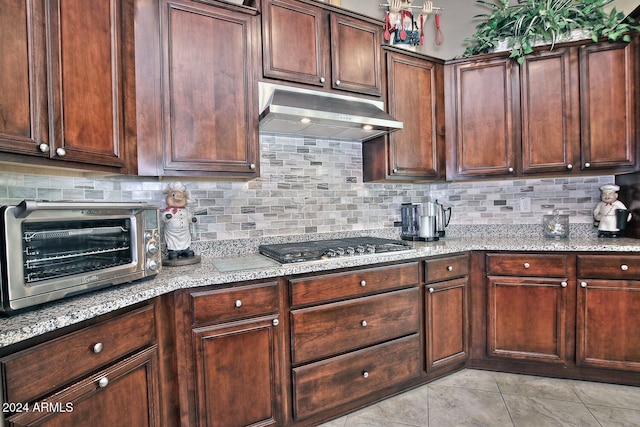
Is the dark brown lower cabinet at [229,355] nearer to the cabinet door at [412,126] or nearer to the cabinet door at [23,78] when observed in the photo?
the cabinet door at [23,78]

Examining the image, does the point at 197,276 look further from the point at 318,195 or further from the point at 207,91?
the point at 318,195

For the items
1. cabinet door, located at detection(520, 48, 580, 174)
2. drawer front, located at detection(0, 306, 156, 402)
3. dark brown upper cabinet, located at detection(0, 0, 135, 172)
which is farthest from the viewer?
cabinet door, located at detection(520, 48, 580, 174)

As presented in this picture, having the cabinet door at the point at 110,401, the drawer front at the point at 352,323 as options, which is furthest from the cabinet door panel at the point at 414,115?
the cabinet door at the point at 110,401

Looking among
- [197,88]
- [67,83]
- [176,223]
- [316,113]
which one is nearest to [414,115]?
[316,113]

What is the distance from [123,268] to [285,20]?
65.0 inches

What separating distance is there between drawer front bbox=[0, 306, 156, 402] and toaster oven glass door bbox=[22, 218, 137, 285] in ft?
0.69

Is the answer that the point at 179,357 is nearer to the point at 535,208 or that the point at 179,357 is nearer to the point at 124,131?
the point at 124,131

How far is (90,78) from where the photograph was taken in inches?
55.4

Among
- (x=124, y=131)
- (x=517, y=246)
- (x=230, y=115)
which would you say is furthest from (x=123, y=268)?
(x=517, y=246)

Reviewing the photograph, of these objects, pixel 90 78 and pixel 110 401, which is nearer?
pixel 110 401

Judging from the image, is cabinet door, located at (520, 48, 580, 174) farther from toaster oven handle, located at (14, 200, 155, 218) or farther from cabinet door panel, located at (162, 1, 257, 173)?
toaster oven handle, located at (14, 200, 155, 218)

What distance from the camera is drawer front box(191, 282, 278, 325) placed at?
151 cm

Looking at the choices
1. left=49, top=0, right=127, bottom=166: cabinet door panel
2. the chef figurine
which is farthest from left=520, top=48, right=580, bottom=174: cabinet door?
left=49, top=0, right=127, bottom=166: cabinet door panel

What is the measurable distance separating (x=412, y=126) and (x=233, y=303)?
6.03ft
